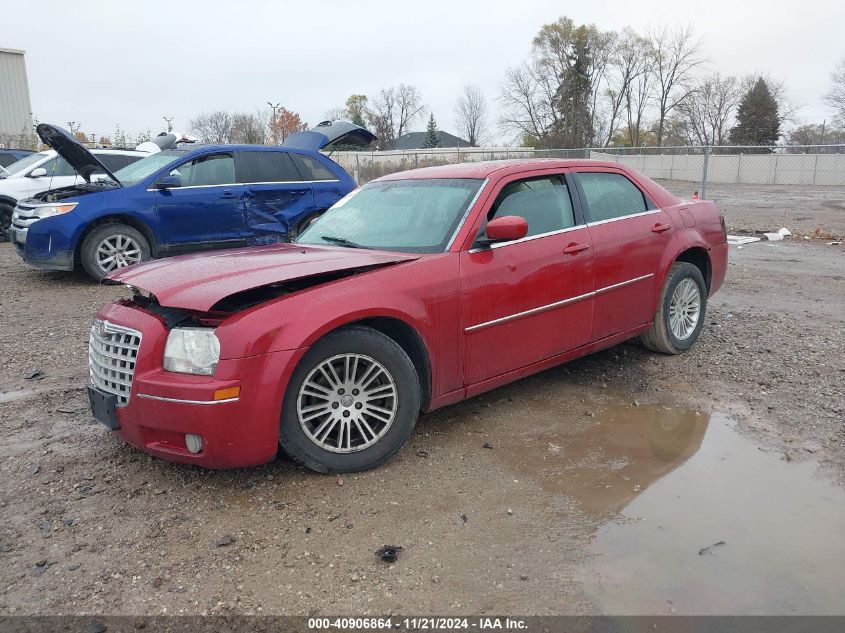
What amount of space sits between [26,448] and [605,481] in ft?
10.7

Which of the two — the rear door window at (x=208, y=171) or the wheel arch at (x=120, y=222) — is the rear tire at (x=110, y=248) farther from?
the rear door window at (x=208, y=171)

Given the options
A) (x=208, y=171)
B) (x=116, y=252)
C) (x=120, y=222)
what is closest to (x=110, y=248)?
(x=116, y=252)

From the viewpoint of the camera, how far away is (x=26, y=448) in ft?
12.7

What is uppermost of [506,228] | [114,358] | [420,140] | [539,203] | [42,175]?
[420,140]

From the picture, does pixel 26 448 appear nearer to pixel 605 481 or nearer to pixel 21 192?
pixel 605 481

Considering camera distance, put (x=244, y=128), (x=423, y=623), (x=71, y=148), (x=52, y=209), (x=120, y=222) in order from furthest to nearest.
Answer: (x=244, y=128) → (x=120, y=222) → (x=52, y=209) → (x=71, y=148) → (x=423, y=623)

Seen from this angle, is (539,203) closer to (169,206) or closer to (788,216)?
(169,206)

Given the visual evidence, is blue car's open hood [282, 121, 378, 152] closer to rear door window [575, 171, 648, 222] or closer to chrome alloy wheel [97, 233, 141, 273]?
chrome alloy wheel [97, 233, 141, 273]

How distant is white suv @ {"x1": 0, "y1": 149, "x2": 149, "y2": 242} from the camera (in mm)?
11805

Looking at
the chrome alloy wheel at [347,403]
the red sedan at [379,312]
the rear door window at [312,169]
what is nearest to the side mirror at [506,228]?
the red sedan at [379,312]

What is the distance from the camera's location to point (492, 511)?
124 inches

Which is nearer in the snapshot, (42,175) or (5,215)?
(42,175)

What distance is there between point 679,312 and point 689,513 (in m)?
2.54

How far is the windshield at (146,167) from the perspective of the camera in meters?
8.60
